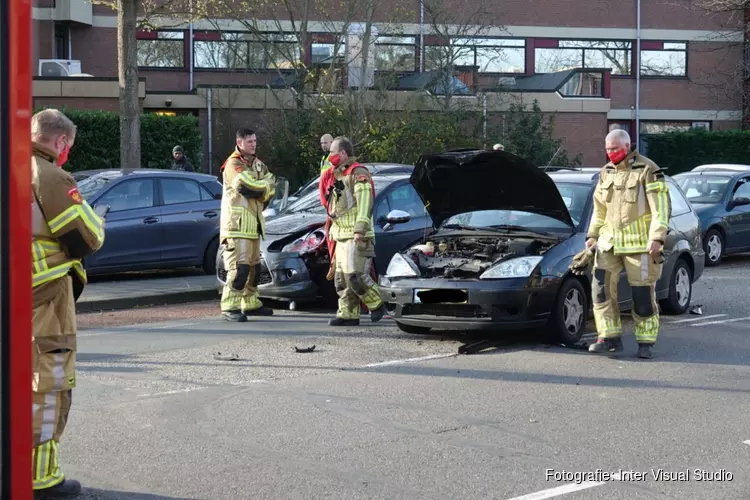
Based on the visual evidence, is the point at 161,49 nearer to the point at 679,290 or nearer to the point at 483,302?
the point at 679,290

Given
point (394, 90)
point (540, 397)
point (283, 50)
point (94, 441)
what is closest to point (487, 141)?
point (394, 90)

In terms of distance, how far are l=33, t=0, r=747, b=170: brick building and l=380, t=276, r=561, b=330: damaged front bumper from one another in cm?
1807

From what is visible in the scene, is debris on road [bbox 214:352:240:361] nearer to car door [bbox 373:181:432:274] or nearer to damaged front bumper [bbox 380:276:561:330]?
damaged front bumper [bbox 380:276:561:330]

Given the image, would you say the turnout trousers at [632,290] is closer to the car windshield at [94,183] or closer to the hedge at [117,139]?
the car windshield at [94,183]

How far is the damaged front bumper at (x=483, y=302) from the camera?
921 centimetres

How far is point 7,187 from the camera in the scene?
315 centimetres

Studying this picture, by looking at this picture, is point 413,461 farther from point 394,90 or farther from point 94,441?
point 394,90

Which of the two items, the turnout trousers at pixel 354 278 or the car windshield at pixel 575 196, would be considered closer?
the car windshield at pixel 575 196

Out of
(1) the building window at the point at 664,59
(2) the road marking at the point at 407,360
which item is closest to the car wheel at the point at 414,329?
(2) the road marking at the point at 407,360

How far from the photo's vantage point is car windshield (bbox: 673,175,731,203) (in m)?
18.6

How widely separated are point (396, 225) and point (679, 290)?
328 centimetres

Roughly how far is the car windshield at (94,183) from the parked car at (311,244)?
9.87 feet

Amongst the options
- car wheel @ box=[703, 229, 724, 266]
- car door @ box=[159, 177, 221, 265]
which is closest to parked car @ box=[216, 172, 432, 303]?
car door @ box=[159, 177, 221, 265]

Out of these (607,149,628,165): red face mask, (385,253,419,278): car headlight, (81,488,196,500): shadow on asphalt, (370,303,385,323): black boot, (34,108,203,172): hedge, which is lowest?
(81,488,196,500): shadow on asphalt
